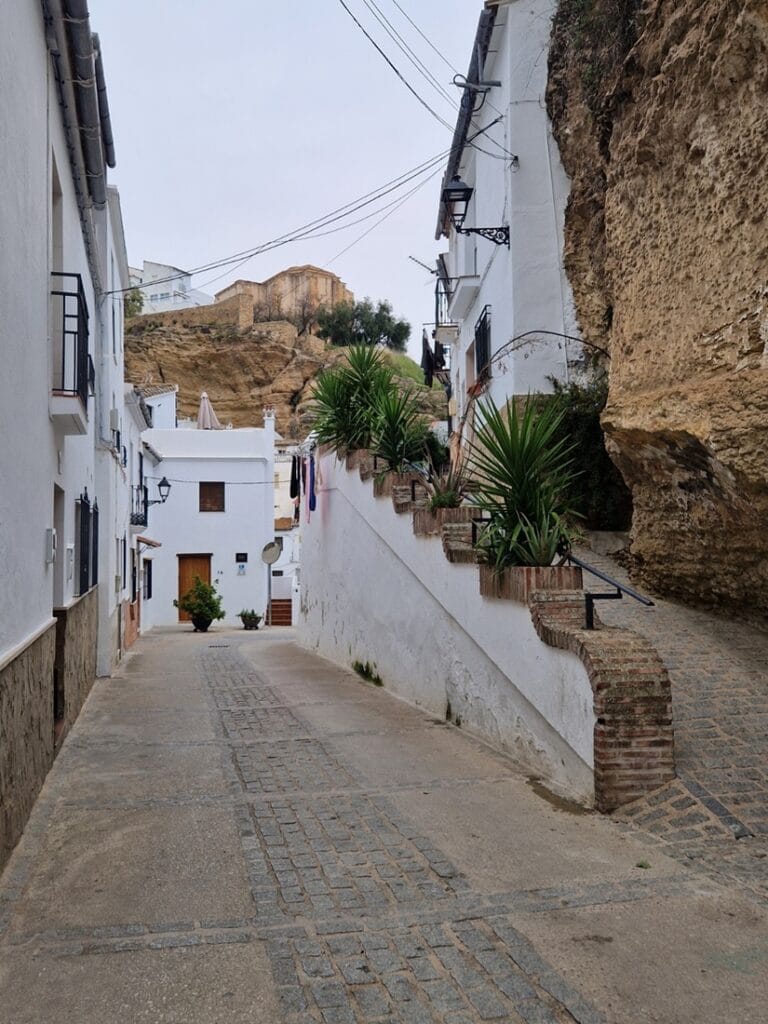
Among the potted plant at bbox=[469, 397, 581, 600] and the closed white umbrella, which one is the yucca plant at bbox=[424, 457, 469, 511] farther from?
the closed white umbrella

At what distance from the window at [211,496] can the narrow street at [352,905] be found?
2523 cm

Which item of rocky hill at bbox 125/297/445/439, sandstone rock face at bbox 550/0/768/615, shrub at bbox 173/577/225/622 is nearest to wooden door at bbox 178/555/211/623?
shrub at bbox 173/577/225/622

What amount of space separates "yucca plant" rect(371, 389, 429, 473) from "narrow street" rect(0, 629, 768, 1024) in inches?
203

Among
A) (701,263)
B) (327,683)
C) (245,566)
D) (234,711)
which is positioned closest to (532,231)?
(701,263)

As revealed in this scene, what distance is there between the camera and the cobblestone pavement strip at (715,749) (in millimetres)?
4598

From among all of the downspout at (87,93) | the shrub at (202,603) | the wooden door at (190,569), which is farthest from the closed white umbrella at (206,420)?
the downspout at (87,93)

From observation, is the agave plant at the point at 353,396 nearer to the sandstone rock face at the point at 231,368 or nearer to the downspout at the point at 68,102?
the downspout at the point at 68,102

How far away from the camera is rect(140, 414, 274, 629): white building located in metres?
31.2

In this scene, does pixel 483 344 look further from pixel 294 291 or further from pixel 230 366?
pixel 294 291

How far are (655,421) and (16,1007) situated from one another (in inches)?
245

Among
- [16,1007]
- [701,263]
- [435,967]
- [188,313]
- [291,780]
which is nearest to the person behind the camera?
[16,1007]

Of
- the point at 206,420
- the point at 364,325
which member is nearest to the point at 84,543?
the point at 206,420

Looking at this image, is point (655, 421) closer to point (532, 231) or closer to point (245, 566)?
Result: point (532, 231)

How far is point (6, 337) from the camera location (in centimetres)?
477
